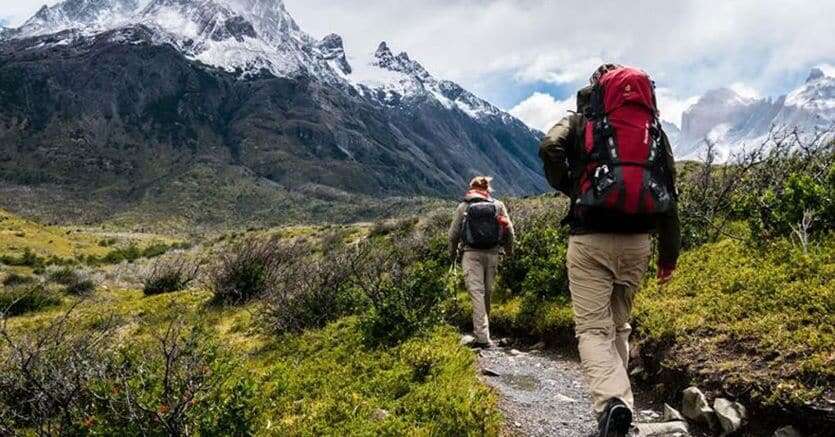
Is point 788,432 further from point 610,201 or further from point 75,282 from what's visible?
point 75,282

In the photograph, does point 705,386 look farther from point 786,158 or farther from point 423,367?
point 786,158

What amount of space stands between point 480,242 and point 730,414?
3.93 m

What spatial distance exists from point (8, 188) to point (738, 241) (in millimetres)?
188689

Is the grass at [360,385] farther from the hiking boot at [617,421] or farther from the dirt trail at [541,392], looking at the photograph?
the hiking boot at [617,421]

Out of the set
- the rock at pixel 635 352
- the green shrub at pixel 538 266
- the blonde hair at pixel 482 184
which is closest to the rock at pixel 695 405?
the rock at pixel 635 352

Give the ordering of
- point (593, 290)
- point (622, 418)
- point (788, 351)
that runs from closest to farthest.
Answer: point (622, 418)
point (593, 290)
point (788, 351)

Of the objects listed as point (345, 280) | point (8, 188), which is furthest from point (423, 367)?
point (8, 188)

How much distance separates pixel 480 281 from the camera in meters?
8.52

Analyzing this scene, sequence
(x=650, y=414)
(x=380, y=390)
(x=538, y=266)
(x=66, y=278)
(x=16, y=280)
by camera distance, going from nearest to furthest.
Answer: (x=650, y=414)
(x=380, y=390)
(x=538, y=266)
(x=66, y=278)
(x=16, y=280)

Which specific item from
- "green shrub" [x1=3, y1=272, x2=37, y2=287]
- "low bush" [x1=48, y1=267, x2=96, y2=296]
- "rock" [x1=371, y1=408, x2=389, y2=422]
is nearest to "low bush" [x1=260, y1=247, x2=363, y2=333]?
"rock" [x1=371, y1=408, x2=389, y2=422]

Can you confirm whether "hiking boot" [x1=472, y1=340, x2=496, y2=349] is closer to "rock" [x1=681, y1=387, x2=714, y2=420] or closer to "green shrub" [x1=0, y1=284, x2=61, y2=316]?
"rock" [x1=681, y1=387, x2=714, y2=420]

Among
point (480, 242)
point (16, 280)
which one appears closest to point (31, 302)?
point (16, 280)

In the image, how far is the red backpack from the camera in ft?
13.7

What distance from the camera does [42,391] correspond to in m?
4.98
